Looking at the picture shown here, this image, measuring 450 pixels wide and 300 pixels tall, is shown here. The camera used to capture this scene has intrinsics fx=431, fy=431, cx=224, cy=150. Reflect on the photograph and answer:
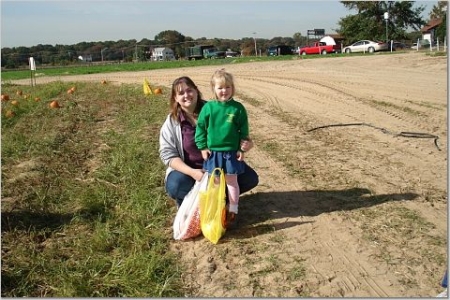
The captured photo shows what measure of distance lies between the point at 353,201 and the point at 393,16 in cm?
5290

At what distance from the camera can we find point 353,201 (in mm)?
3957

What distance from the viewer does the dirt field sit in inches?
108

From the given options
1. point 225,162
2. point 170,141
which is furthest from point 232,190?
point 170,141

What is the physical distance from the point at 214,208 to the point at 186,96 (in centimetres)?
93

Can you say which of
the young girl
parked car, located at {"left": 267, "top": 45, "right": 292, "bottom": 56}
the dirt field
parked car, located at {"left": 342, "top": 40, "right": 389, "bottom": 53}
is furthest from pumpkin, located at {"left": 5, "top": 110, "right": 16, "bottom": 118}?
parked car, located at {"left": 267, "top": 45, "right": 292, "bottom": 56}

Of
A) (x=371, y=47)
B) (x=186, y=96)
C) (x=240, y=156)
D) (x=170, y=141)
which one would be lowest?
(x=240, y=156)

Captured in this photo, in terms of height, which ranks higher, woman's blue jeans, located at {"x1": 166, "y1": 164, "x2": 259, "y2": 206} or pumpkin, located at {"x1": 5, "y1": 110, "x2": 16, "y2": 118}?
pumpkin, located at {"x1": 5, "y1": 110, "x2": 16, "y2": 118}

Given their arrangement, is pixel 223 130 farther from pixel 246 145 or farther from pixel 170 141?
pixel 170 141

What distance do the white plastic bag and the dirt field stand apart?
98mm

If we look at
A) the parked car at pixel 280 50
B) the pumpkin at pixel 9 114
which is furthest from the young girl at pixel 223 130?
the parked car at pixel 280 50

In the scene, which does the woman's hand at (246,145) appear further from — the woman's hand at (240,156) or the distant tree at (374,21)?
the distant tree at (374,21)

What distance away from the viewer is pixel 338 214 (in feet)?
12.2

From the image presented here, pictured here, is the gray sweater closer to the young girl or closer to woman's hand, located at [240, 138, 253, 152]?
the young girl

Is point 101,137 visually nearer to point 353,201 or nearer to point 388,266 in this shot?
point 353,201
